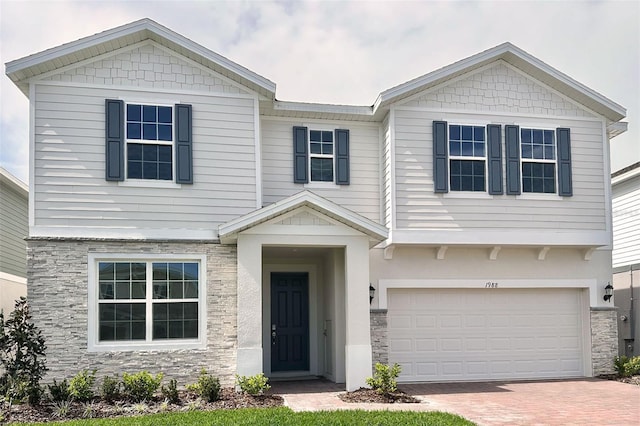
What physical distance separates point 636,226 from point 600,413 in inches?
342

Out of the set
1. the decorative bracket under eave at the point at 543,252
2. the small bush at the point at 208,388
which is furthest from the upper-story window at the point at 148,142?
the decorative bracket under eave at the point at 543,252

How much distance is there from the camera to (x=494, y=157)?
15.1 m

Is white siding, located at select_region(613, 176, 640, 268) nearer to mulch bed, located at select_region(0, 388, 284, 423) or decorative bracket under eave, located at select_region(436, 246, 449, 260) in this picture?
decorative bracket under eave, located at select_region(436, 246, 449, 260)

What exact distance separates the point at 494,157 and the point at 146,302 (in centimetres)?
830

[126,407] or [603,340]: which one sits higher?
[603,340]

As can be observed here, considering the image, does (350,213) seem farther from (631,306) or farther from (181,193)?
(631,306)

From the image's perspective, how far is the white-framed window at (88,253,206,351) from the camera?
12.7 metres

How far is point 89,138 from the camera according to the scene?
1305 centimetres

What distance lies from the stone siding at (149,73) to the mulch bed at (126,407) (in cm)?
621

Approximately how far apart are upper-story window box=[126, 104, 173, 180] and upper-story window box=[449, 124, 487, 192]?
6.26 meters

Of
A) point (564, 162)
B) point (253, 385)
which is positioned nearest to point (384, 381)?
point (253, 385)

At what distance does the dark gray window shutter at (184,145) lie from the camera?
13.3m

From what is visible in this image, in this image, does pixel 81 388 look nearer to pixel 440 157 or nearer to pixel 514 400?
pixel 514 400

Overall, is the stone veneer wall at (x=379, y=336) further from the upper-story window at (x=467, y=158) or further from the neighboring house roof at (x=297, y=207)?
the upper-story window at (x=467, y=158)
